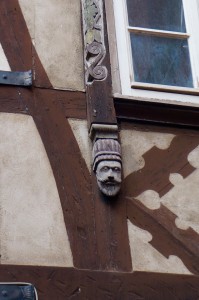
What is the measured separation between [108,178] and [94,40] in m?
0.85

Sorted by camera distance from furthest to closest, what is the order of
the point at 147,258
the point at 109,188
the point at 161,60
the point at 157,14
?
1. the point at 157,14
2. the point at 161,60
3. the point at 109,188
4. the point at 147,258

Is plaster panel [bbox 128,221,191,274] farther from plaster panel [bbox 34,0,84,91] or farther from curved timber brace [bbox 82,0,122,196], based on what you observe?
plaster panel [bbox 34,0,84,91]

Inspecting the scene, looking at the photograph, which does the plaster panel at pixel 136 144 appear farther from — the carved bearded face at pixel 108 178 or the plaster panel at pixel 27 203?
the plaster panel at pixel 27 203

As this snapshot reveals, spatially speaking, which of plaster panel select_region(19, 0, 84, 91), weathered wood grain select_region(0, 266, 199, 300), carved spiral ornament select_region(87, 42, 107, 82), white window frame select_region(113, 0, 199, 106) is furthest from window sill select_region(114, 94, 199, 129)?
weathered wood grain select_region(0, 266, 199, 300)

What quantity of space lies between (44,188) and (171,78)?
3.45 feet

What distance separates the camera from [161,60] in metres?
5.02

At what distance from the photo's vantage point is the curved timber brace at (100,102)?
173 inches

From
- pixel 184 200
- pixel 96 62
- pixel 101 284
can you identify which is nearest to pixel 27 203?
pixel 101 284

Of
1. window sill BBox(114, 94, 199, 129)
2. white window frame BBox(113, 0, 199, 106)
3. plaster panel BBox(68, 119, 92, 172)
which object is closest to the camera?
plaster panel BBox(68, 119, 92, 172)

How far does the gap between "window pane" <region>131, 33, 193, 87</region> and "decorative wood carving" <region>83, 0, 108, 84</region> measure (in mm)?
231

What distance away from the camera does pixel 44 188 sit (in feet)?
14.2

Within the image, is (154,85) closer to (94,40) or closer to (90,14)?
(94,40)

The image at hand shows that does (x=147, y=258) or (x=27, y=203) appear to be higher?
(x=27, y=203)

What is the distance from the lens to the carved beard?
436 cm
